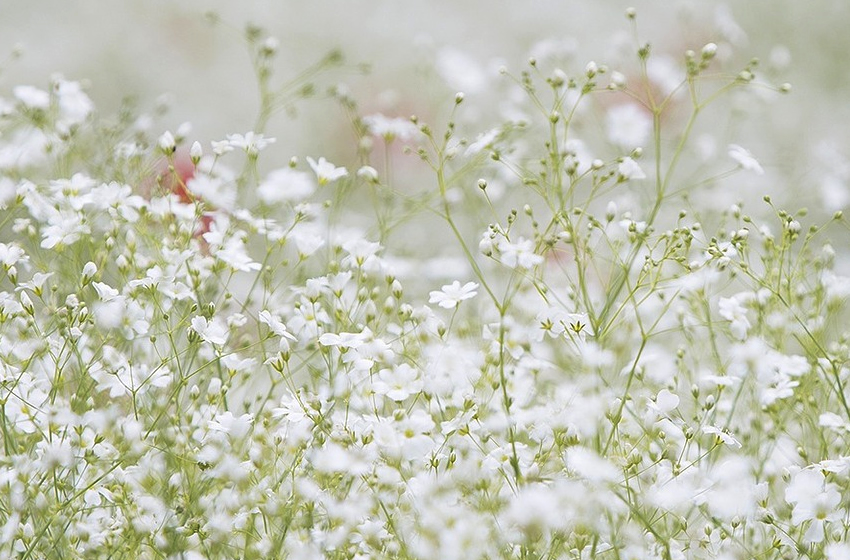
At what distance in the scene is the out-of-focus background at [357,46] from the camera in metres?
3.10

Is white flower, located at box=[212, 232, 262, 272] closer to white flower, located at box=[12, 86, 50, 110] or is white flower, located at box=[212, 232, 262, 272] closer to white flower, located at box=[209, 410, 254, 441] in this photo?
white flower, located at box=[209, 410, 254, 441]

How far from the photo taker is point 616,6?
368cm

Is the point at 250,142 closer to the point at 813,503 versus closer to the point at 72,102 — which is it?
the point at 72,102

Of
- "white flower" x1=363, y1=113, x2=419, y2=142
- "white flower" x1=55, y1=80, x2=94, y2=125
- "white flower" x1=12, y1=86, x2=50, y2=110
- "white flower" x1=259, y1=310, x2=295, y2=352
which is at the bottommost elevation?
"white flower" x1=259, y1=310, x2=295, y2=352

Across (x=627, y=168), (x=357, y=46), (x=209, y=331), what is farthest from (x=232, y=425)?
(x=357, y=46)

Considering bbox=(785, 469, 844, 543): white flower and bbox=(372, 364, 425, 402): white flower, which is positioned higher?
bbox=(372, 364, 425, 402): white flower

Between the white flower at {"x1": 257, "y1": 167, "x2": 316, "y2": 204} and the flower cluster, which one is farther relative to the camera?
the white flower at {"x1": 257, "y1": 167, "x2": 316, "y2": 204}

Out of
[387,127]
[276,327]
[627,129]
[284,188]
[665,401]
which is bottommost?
[665,401]

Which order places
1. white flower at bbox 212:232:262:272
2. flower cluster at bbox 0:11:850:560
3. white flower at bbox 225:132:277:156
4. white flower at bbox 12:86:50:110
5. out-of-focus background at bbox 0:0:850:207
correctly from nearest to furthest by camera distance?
flower cluster at bbox 0:11:850:560 < white flower at bbox 212:232:262:272 < white flower at bbox 225:132:277:156 < white flower at bbox 12:86:50:110 < out-of-focus background at bbox 0:0:850:207

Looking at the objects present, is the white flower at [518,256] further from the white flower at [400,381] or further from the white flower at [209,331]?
the white flower at [209,331]

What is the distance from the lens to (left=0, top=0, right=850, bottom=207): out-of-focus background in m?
3.10

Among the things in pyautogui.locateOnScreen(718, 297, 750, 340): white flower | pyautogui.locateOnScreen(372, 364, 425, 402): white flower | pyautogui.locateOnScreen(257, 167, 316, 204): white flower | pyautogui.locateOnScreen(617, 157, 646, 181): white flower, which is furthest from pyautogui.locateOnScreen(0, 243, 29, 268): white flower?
pyautogui.locateOnScreen(718, 297, 750, 340): white flower

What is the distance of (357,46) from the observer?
3465 millimetres

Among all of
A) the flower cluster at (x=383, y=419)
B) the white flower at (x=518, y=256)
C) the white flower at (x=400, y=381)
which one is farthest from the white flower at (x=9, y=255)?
the white flower at (x=518, y=256)
